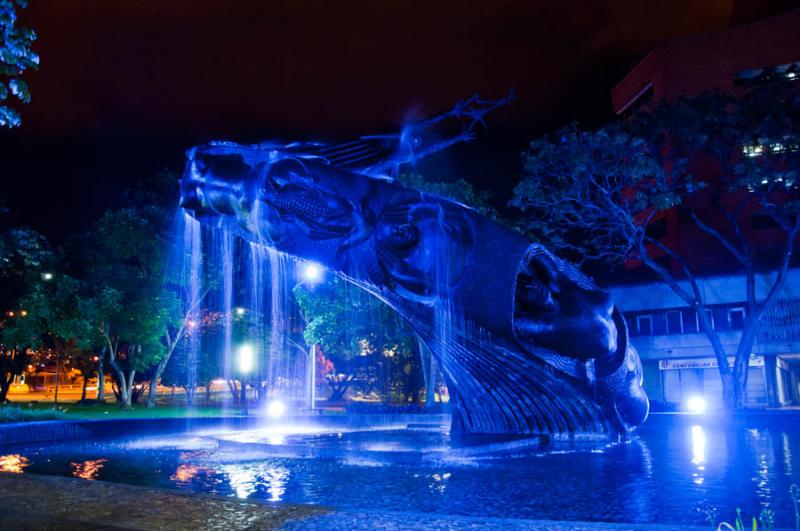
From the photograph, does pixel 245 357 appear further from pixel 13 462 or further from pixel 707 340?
pixel 707 340

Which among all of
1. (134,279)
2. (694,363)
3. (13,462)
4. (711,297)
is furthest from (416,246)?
(694,363)

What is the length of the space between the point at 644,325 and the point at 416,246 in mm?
30121

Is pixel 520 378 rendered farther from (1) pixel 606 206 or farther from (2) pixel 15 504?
(1) pixel 606 206

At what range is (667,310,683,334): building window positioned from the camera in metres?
36.6

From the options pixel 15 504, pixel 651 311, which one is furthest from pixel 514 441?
pixel 651 311

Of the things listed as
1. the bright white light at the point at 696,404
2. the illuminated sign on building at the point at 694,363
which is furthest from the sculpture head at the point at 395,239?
the illuminated sign on building at the point at 694,363

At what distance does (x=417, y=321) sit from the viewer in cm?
1200

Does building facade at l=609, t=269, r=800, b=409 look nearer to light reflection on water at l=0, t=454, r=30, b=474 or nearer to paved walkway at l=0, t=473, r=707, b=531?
light reflection on water at l=0, t=454, r=30, b=474

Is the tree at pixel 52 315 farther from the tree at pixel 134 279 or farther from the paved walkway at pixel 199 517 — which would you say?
the paved walkway at pixel 199 517

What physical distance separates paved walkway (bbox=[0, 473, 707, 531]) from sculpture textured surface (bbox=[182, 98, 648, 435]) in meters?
5.30

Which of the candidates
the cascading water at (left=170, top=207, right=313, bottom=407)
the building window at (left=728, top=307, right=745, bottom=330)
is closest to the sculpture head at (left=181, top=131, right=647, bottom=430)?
the cascading water at (left=170, top=207, right=313, bottom=407)

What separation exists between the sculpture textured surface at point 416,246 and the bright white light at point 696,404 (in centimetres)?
2191

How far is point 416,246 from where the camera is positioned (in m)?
11.0

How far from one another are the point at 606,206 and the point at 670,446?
1450cm
